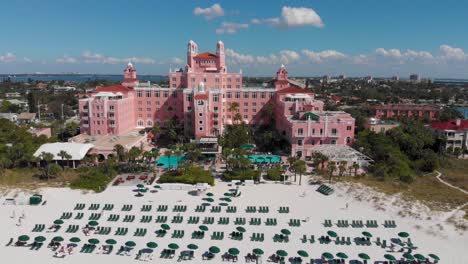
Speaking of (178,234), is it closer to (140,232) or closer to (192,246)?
(192,246)

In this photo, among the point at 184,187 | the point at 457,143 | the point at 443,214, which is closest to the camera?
the point at 443,214

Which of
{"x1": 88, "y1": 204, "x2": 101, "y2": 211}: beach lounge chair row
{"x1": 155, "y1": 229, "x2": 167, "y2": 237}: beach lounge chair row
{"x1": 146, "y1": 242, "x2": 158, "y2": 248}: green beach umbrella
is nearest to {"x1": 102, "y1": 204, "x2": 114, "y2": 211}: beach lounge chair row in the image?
{"x1": 88, "y1": 204, "x2": 101, "y2": 211}: beach lounge chair row

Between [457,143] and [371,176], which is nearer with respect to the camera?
[371,176]

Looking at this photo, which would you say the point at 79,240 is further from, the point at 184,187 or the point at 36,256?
the point at 184,187

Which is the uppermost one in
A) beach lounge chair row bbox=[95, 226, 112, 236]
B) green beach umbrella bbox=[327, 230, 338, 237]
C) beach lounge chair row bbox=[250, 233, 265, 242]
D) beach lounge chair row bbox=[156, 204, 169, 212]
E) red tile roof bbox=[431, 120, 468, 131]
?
red tile roof bbox=[431, 120, 468, 131]

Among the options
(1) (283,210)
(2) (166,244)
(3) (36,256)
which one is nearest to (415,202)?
(1) (283,210)

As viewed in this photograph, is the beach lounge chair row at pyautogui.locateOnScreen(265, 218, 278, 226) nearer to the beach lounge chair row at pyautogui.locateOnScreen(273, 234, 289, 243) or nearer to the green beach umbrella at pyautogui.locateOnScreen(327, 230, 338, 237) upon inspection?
the beach lounge chair row at pyautogui.locateOnScreen(273, 234, 289, 243)
